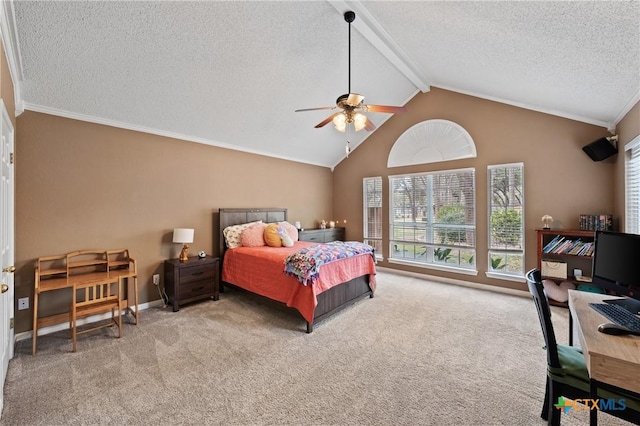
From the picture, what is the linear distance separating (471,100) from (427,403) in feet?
15.2

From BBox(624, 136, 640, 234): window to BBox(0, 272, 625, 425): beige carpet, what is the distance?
137 centimetres

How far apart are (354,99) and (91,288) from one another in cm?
376

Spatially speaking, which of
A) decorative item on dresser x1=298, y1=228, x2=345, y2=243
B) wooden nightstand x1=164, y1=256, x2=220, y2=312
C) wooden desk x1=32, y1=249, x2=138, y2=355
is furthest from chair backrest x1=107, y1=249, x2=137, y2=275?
decorative item on dresser x1=298, y1=228, x2=345, y2=243

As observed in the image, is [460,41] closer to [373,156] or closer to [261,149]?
[373,156]

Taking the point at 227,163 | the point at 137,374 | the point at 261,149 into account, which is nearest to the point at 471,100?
the point at 261,149

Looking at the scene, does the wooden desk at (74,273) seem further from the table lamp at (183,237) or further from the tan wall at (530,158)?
the tan wall at (530,158)

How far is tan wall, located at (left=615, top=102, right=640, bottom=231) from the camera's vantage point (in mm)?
2762

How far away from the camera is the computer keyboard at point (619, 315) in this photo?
137cm

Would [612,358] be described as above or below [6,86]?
below

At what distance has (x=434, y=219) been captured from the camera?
5109 millimetres

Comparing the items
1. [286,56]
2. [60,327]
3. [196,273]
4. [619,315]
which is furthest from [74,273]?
[619,315]

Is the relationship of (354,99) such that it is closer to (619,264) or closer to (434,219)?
(619,264)

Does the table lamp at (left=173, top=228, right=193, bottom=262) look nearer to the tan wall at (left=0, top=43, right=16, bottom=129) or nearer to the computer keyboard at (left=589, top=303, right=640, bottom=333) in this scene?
the tan wall at (left=0, top=43, right=16, bottom=129)

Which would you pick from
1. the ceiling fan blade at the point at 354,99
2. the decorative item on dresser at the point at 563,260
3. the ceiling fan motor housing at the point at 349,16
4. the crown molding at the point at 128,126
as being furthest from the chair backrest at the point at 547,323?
the crown molding at the point at 128,126
